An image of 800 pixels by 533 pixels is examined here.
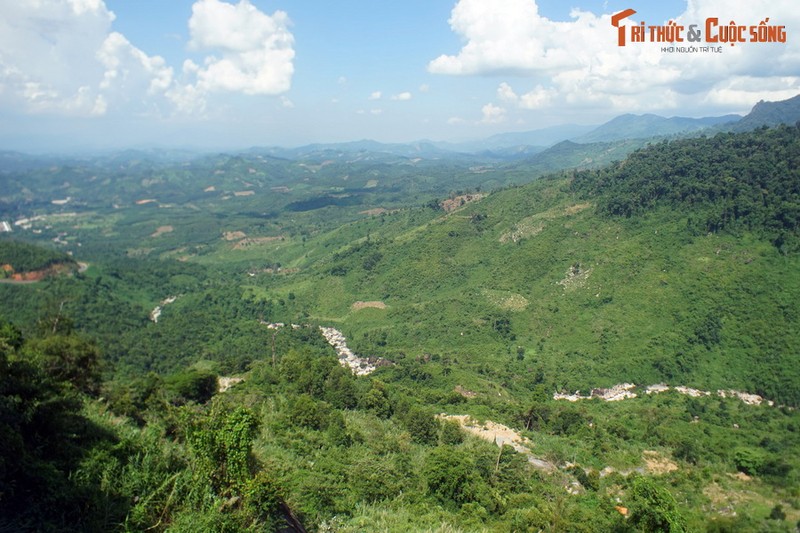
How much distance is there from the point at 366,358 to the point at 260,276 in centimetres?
6415

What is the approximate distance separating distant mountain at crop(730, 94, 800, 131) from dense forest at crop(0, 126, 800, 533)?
4778 inches

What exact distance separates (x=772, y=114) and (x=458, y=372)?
688ft

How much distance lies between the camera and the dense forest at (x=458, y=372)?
43.2 feet

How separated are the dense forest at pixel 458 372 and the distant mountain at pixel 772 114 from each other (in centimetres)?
12137

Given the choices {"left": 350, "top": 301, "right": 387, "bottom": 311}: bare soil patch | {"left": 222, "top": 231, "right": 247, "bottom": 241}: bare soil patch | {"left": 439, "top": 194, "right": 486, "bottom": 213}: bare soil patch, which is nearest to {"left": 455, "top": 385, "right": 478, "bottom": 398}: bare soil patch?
{"left": 350, "top": 301, "right": 387, "bottom": 311}: bare soil patch

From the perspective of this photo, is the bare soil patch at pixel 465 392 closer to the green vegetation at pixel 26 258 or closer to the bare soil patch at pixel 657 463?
the bare soil patch at pixel 657 463

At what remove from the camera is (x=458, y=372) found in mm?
57875

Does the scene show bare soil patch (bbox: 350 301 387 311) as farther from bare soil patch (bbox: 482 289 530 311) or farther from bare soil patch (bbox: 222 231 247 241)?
bare soil patch (bbox: 222 231 247 241)

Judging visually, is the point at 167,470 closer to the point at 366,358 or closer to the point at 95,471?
the point at 95,471

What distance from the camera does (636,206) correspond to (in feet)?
262

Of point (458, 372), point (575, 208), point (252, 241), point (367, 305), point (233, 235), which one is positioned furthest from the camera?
point (233, 235)

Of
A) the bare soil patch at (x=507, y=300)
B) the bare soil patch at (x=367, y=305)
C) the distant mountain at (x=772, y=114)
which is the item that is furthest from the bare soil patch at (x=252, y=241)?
the distant mountain at (x=772, y=114)

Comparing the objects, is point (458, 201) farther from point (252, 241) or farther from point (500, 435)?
point (500, 435)

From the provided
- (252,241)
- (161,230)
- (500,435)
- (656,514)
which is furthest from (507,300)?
(161,230)
